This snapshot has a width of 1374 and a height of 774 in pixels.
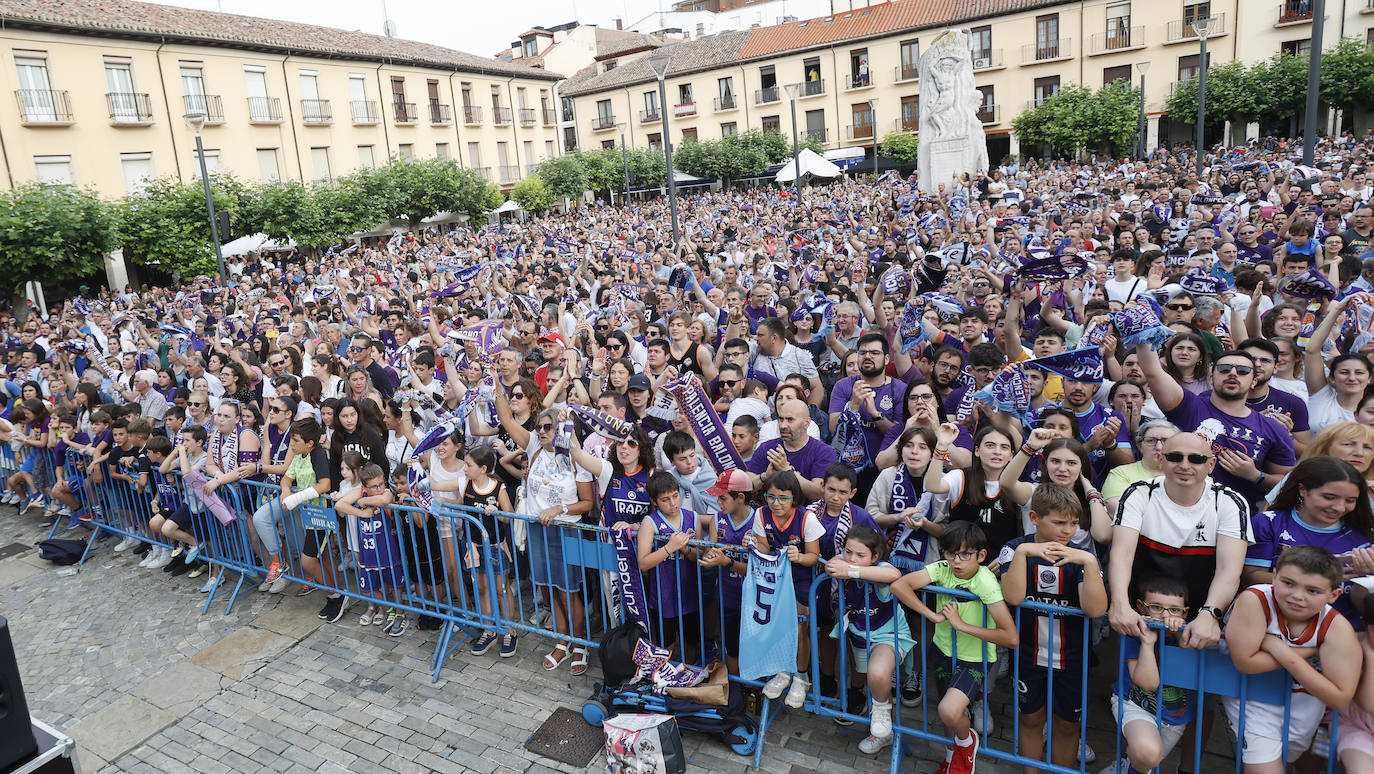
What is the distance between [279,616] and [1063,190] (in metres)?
18.7

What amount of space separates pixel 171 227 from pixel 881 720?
2622cm

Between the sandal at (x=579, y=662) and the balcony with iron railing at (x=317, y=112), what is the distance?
34.9 metres

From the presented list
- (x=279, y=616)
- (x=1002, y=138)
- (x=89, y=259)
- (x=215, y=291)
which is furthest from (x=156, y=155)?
(x=1002, y=138)

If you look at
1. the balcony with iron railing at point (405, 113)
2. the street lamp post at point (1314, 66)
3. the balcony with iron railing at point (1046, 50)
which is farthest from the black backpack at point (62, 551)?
the balcony with iron railing at point (1046, 50)

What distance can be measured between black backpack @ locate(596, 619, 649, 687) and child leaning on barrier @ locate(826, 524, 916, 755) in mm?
1164

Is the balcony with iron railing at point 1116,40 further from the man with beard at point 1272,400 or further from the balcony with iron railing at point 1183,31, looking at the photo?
the man with beard at point 1272,400

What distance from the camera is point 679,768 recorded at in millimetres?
4148

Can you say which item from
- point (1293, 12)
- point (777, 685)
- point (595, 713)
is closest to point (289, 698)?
point (595, 713)

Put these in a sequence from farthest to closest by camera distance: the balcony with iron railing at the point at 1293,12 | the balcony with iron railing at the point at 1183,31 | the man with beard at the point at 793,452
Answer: the balcony with iron railing at the point at 1183,31, the balcony with iron railing at the point at 1293,12, the man with beard at the point at 793,452

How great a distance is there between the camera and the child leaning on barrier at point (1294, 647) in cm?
300

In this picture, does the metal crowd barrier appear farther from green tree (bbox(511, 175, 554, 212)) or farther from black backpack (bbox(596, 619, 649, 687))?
green tree (bbox(511, 175, 554, 212))

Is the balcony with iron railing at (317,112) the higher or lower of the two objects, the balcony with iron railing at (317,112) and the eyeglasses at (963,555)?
the higher

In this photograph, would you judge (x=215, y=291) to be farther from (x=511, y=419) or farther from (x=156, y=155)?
(x=511, y=419)

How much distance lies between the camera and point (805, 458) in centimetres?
499
